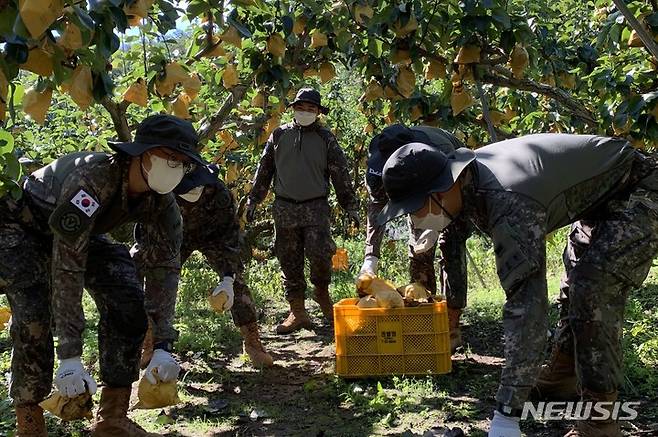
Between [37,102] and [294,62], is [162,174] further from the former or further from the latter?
[294,62]

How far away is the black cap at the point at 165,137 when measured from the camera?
288cm

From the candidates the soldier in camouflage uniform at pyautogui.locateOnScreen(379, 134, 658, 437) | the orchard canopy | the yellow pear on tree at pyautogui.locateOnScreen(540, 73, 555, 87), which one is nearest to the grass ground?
the soldier in camouflage uniform at pyautogui.locateOnScreen(379, 134, 658, 437)

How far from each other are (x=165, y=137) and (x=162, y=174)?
16 centimetres

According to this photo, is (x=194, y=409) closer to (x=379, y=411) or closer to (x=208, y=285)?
(x=379, y=411)

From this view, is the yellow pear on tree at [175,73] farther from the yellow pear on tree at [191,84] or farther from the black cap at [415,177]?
the black cap at [415,177]

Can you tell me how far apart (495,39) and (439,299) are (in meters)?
1.48

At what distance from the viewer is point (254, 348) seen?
4406 millimetres

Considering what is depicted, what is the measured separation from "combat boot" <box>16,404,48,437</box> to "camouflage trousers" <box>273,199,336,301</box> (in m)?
2.55

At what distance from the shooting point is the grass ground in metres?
3.31

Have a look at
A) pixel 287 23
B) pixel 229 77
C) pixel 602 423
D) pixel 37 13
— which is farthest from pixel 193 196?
pixel 602 423

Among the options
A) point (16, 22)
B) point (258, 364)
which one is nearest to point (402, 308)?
point (258, 364)

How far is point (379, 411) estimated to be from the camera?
135 inches

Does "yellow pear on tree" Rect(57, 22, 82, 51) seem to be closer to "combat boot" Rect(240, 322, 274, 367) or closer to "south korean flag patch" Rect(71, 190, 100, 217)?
"south korean flag patch" Rect(71, 190, 100, 217)

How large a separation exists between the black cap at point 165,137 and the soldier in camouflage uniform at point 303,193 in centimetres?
228
